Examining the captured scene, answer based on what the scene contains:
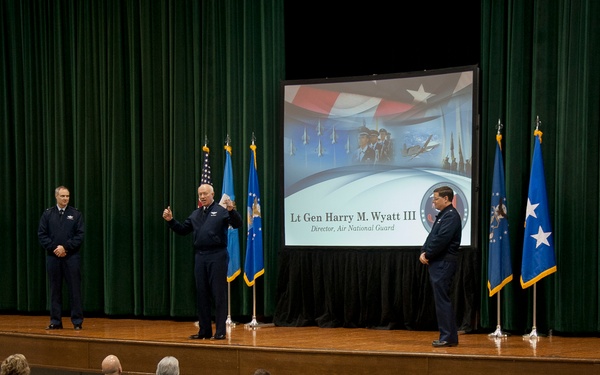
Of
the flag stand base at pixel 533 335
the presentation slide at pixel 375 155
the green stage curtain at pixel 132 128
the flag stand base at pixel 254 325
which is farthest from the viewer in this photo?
the green stage curtain at pixel 132 128

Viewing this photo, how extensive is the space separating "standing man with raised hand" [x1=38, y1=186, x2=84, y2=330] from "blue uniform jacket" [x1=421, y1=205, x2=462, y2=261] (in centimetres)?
360

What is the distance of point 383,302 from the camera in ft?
28.8

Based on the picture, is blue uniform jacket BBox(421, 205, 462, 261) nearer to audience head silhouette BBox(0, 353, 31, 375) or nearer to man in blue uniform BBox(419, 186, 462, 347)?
man in blue uniform BBox(419, 186, 462, 347)

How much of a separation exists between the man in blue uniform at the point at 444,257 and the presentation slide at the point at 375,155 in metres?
1.18

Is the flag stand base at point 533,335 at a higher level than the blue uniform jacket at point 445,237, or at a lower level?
lower

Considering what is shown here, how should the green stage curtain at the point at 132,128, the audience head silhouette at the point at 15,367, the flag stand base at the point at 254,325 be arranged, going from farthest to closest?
the green stage curtain at the point at 132,128 → the flag stand base at the point at 254,325 → the audience head silhouette at the point at 15,367

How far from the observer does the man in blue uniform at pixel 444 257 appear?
7211mm

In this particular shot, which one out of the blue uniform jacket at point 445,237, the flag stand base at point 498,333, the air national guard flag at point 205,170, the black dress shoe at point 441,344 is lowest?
the flag stand base at point 498,333

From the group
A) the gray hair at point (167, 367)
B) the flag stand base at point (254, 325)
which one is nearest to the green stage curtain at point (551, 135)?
the flag stand base at point (254, 325)

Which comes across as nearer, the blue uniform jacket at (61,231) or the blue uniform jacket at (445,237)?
the blue uniform jacket at (445,237)

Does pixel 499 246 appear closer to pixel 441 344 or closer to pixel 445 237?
pixel 445 237

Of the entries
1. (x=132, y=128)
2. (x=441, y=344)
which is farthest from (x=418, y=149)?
(x=132, y=128)

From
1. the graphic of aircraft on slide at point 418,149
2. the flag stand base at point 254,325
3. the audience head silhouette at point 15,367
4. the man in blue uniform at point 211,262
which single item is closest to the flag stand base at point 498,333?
the graphic of aircraft on slide at point 418,149

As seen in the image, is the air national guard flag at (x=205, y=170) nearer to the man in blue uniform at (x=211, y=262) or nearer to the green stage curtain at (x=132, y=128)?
the green stage curtain at (x=132, y=128)
